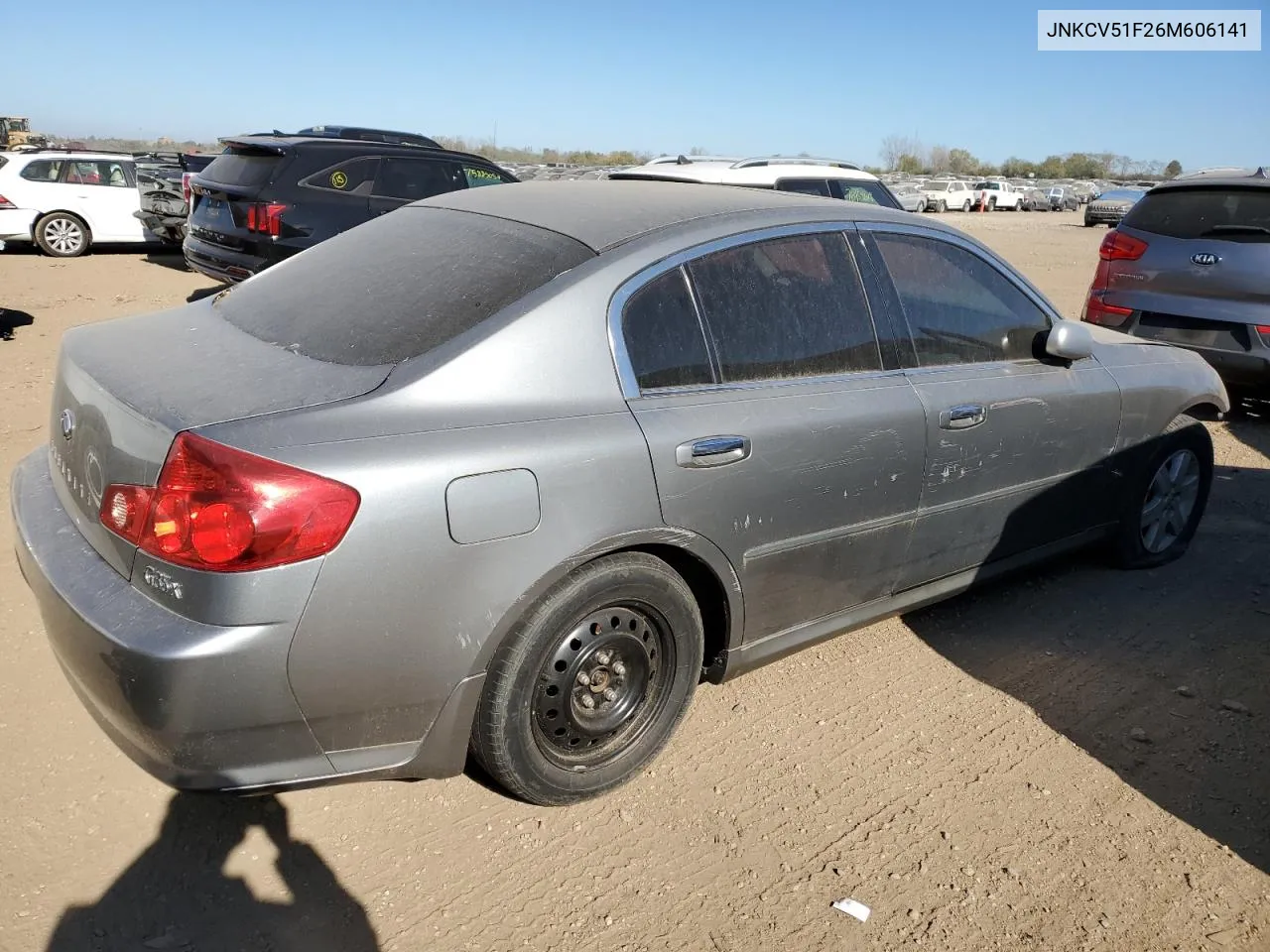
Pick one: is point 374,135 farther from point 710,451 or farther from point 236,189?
point 710,451

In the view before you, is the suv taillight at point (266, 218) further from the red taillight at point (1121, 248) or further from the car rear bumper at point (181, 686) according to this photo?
the car rear bumper at point (181, 686)

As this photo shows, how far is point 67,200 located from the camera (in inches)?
580

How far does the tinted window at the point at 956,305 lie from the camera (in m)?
3.62

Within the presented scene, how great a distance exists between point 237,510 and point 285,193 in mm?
7705

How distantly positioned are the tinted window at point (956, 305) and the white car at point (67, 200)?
1433 cm

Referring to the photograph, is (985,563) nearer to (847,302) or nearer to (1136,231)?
(847,302)

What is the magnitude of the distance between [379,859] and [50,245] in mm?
14972

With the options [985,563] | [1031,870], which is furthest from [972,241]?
[1031,870]

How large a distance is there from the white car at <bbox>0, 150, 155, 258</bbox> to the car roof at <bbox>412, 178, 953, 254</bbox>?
13455 mm

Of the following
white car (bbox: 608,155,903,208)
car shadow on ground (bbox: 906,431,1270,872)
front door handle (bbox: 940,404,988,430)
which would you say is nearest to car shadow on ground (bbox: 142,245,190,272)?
white car (bbox: 608,155,903,208)

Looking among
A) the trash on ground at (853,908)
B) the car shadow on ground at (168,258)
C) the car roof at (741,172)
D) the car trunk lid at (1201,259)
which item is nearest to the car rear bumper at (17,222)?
the car shadow on ground at (168,258)

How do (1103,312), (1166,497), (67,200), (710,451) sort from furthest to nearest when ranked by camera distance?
1. (67,200)
2. (1103,312)
3. (1166,497)
4. (710,451)

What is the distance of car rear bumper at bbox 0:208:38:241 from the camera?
14.4 metres

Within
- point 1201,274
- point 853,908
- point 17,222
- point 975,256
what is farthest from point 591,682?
point 17,222
